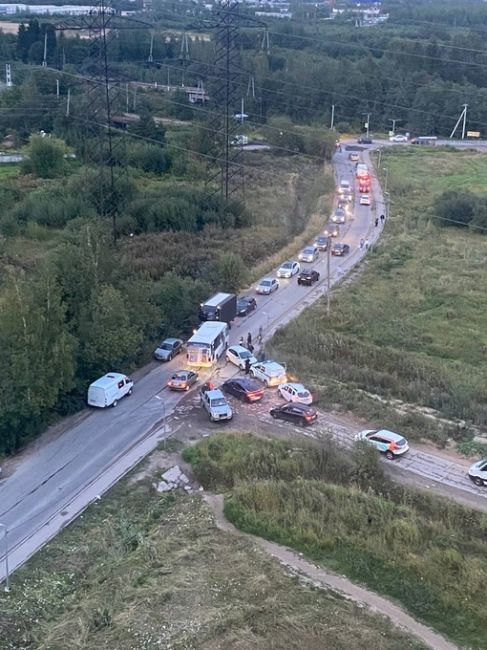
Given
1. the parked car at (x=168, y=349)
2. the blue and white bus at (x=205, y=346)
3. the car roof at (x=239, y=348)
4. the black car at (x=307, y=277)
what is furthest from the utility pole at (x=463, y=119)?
the parked car at (x=168, y=349)

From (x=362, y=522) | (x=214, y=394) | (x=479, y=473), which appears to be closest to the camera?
(x=362, y=522)

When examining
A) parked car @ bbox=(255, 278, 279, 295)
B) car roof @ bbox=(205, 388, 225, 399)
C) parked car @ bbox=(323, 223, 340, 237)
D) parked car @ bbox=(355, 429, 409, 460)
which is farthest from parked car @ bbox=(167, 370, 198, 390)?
parked car @ bbox=(323, 223, 340, 237)

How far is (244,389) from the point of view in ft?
68.0

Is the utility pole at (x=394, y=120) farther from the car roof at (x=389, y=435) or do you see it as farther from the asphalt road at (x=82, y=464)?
the car roof at (x=389, y=435)

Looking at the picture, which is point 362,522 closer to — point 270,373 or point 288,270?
point 270,373

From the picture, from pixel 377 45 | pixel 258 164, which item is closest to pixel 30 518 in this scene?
pixel 258 164

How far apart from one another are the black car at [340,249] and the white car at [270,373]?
14253mm

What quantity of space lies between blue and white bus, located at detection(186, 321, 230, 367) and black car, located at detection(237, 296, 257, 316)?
361 cm

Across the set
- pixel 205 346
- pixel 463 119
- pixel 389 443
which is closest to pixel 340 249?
pixel 205 346

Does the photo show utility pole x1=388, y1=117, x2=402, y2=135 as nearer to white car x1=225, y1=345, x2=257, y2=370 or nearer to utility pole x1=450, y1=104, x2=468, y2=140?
utility pole x1=450, y1=104, x2=468, y2=140

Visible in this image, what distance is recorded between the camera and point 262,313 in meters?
27.8

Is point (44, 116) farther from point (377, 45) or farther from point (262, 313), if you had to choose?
point (377, 45)

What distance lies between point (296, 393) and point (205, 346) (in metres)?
3.54

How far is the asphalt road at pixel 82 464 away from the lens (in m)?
15.2
